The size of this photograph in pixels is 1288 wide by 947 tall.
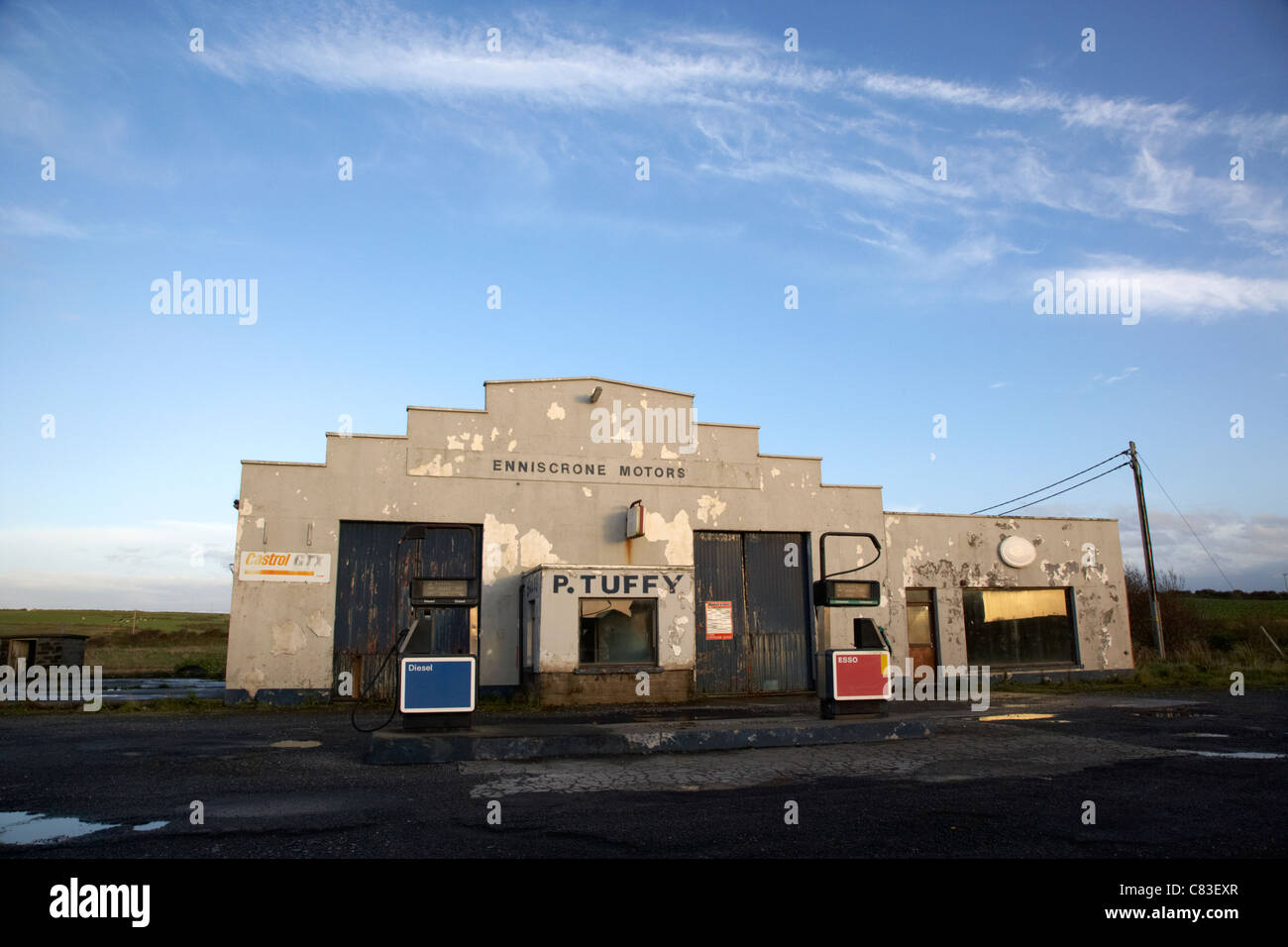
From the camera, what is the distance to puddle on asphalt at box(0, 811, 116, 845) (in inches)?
249

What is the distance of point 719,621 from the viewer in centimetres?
2219

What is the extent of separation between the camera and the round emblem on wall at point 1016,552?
2473cm

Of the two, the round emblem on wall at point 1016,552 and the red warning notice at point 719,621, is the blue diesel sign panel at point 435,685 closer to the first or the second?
the red warning notice at point 719,621

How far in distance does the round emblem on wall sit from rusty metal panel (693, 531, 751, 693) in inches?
317

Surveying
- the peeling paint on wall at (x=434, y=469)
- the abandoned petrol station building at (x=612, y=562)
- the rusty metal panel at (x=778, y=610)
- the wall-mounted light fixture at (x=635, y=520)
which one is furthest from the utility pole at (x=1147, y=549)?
the peeling paint on wall at (x=434, y=469)

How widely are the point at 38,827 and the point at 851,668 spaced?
10.3m

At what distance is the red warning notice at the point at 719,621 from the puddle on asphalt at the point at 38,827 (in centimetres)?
1632
